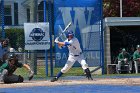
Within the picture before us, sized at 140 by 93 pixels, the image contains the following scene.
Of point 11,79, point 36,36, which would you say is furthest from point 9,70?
point 36,36

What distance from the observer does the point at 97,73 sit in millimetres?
23031

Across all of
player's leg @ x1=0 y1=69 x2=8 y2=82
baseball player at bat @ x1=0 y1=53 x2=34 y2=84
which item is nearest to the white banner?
baseball player at bat @ x1=0 y1=53 x2=34 y2=84

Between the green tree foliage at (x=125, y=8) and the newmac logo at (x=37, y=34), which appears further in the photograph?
the green tree foliage at (x=125, y=8)

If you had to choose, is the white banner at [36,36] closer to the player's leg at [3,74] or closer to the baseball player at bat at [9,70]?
the baseball player at bat at [9,70]

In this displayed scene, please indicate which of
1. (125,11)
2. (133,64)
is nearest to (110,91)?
(133,64)

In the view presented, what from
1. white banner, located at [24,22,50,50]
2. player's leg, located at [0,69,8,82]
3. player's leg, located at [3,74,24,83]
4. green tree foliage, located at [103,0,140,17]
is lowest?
player's leg, located at [3,74,24,83]

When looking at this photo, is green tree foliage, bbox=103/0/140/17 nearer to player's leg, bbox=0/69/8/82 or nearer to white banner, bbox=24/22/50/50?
white banner, bbox=24/22/50/50

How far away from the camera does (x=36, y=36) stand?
2116 centimetres

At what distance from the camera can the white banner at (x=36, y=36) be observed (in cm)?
2109

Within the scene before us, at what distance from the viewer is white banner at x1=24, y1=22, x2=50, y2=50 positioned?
69.2 ft

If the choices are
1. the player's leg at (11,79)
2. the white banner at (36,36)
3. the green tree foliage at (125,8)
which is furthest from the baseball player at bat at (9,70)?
the green tree foliage at (125,8)

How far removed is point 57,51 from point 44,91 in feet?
24.5

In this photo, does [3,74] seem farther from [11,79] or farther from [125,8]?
[125,8]

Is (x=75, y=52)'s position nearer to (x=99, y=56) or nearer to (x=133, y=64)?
(x=99, y=56)
